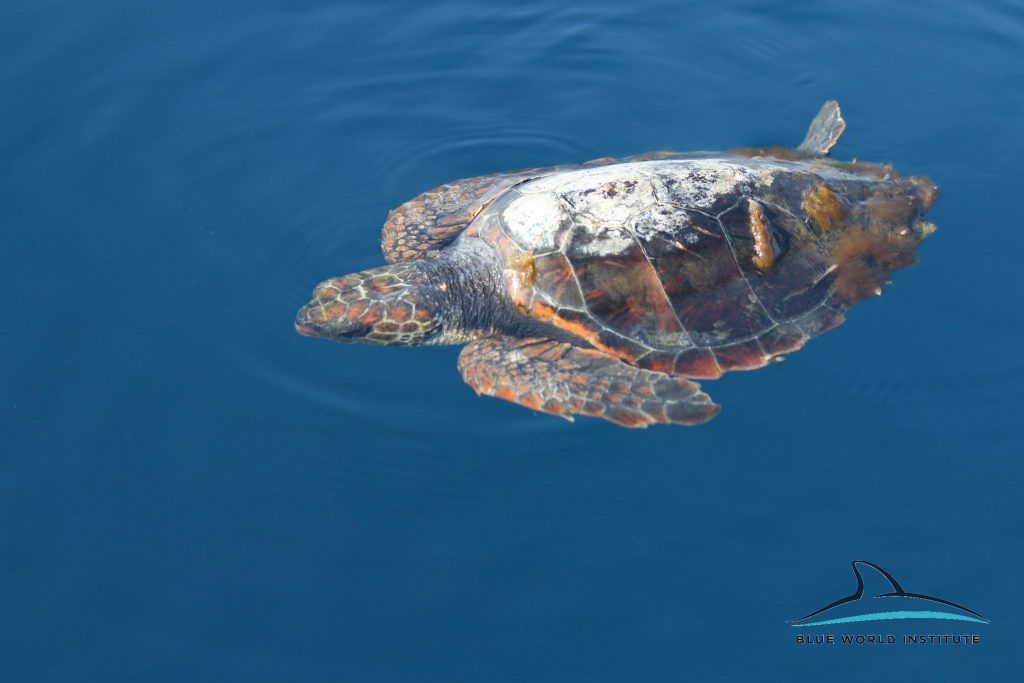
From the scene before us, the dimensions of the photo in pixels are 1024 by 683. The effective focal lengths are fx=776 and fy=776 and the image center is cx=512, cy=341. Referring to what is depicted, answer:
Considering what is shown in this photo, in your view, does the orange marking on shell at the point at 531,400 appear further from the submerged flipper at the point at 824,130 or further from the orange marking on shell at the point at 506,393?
the submerged flipper at the point at 824,130

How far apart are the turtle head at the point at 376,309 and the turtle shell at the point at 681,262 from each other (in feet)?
1.65

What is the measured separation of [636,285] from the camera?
13.7ft

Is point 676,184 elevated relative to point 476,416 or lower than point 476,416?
elevated

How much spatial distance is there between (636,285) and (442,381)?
1179mm

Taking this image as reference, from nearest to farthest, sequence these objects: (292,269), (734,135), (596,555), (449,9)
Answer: (596,555)
(292,269)
(734,135)
(449,9)

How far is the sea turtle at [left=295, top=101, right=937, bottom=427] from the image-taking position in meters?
4.13

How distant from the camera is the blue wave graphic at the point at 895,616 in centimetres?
343

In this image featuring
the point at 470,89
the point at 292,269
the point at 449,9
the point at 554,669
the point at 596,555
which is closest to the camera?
the point at 554,669

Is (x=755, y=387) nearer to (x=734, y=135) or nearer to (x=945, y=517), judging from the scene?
(x=945, y=517)

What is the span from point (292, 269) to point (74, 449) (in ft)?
5.14

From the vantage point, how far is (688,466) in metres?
3.88

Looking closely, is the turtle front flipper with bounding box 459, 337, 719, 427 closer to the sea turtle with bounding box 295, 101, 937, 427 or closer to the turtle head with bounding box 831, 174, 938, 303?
the sea turtle with bounding box 295, 101, 937, 427

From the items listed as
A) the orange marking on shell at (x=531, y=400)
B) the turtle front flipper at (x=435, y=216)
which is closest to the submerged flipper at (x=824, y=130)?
the turtle front flipper at (x=435, y=216)

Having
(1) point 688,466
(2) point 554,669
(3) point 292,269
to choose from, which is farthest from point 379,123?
(2) point 554,669
